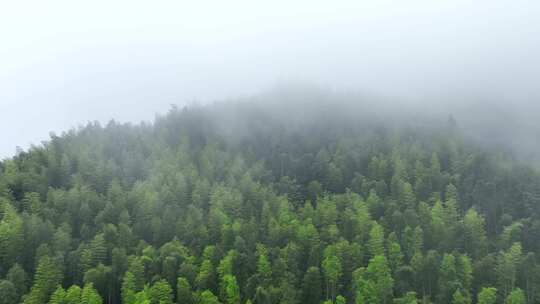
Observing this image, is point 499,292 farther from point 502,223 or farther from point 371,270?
point 502,223

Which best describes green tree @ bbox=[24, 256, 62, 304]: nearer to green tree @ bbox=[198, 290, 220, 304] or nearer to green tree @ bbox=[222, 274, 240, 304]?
green tree @ bbox=[198, 290, 220, 304]

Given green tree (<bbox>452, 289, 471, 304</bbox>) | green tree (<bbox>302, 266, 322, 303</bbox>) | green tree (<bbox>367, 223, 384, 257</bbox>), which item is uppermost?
green tree (<bbox>367, 223, 384, 257</bbox>)

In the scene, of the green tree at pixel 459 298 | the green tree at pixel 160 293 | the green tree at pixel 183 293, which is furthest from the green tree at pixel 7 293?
the green tree at pixel 459 298

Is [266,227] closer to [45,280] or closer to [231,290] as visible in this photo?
[231,290]

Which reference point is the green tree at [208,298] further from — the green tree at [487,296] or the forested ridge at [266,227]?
the green tree at [487,296]

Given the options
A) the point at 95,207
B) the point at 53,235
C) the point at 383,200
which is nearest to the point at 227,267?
the point at 53,235

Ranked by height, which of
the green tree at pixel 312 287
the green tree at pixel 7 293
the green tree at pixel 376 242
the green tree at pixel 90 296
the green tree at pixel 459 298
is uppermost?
the green tree at pixel 7 293

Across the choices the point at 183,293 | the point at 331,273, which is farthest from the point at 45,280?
the point at 331,273

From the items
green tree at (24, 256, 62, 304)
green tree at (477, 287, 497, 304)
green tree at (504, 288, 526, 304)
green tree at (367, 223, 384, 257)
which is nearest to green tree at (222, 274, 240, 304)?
green tree at (24, 256, 62, 304)
